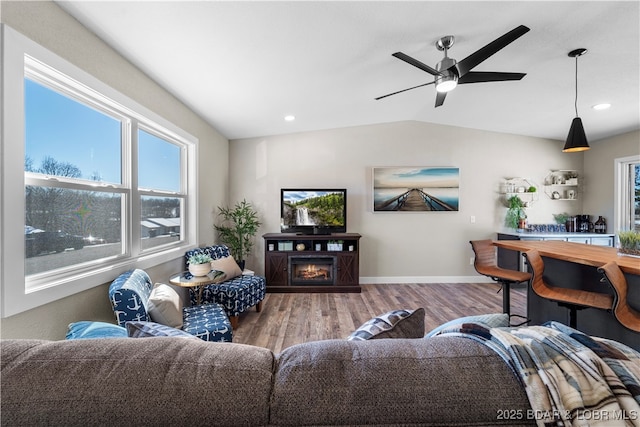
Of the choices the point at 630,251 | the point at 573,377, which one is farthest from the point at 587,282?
the point at 573,377

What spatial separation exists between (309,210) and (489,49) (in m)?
2.99

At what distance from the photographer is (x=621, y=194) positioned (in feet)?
13.8

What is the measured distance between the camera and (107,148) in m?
2.14

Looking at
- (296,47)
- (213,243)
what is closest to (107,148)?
(296,47)

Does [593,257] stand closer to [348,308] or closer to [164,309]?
[348,308]

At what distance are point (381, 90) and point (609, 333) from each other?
2976 mm

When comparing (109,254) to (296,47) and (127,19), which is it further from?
(296,47)

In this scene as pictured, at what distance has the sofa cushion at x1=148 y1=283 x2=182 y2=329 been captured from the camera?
1.84m

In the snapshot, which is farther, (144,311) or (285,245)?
(285,245)

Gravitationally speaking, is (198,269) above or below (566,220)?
below

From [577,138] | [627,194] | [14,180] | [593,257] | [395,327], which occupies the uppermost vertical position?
[577,138]

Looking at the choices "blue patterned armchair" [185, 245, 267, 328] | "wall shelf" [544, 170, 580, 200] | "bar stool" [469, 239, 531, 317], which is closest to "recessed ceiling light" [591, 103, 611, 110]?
"wall shelf" [544, 170, 580, 200]

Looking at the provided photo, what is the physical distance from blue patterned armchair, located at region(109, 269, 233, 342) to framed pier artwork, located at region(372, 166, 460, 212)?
309 cm

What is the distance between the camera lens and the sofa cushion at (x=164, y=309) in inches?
72.5
